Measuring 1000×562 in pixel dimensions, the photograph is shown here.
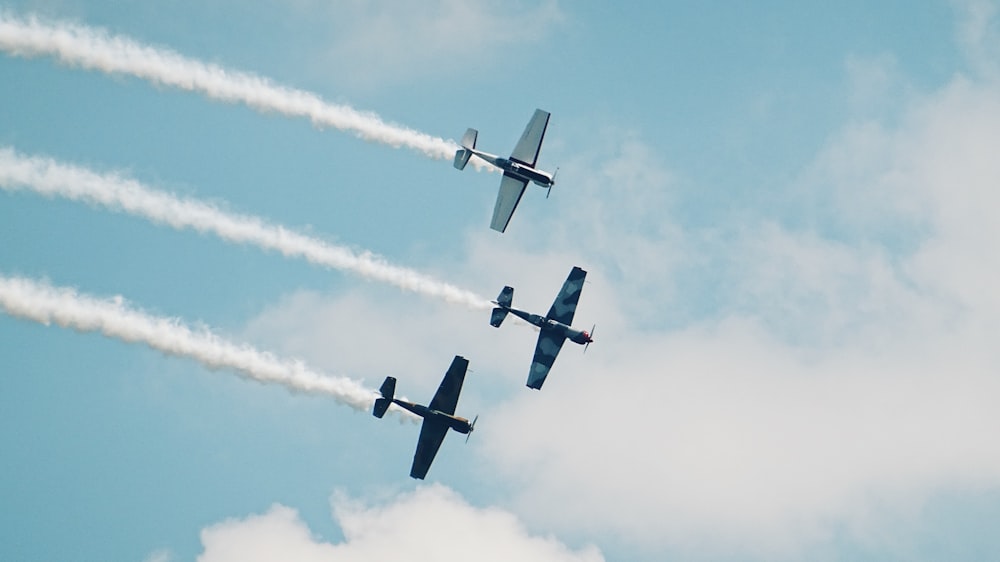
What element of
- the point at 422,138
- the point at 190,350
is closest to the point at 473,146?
the point at 422,138

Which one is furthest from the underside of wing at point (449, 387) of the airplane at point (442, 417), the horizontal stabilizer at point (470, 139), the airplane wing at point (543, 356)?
the horizontal stabilizer at point (470, 139)

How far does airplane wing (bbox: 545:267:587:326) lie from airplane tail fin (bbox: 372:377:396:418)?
9.85 m

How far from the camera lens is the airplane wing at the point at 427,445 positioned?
54219mm

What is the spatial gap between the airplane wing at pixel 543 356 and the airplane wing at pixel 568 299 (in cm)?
88

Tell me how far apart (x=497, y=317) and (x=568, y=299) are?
4.45 m

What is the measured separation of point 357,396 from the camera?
50531 mm

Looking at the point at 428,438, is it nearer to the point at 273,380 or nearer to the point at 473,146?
the point at 273,380

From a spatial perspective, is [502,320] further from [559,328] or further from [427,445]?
[427,445]

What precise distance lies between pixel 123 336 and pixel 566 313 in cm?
2356

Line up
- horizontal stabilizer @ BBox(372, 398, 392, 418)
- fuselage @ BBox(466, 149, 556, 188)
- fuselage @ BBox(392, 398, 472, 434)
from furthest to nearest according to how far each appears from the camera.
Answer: fuselage @ BBox(466, 149, 556, 188) < fuselage @ BBox(392, 398, 472, 434) < horizontal stabilizer @ BBox(372, 398, 392, 418)

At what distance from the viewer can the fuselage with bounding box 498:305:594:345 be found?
186 ft

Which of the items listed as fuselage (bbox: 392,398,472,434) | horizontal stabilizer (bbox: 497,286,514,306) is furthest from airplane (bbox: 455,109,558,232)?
fuselage (bbox: 392,398,472,434)

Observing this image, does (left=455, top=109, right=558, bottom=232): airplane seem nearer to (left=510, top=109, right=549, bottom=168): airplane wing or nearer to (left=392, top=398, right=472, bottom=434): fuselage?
(left=510, top=109, right=549, bottom=168): airplane wing

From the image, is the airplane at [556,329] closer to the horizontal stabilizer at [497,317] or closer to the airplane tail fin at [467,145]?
the horizontal stabilizer at [497,317]
